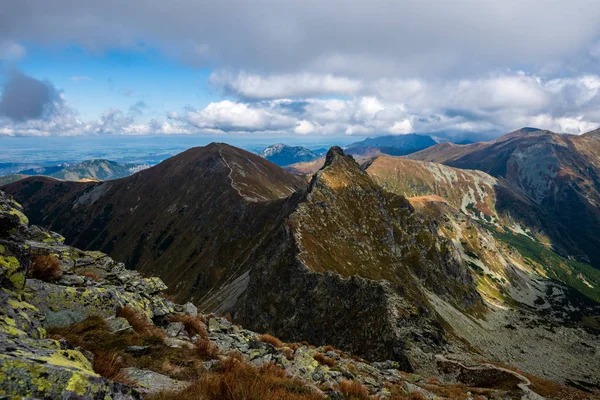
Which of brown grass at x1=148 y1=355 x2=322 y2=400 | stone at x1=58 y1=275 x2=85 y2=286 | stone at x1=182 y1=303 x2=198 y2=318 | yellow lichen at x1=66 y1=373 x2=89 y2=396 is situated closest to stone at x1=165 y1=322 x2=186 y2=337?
stone at x1=182 y1=303 x2=198 y2=318

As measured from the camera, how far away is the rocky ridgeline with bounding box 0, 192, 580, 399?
612cm

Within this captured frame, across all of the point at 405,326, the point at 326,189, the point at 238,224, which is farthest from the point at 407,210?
the point at 405,326

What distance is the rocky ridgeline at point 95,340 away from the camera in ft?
20.1

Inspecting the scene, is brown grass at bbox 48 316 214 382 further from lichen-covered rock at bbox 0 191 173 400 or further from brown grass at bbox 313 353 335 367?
brown grass at bbox 313 353 335 367

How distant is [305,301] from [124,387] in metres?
65.2

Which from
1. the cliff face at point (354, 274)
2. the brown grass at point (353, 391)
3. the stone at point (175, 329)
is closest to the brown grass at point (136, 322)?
the stone at point (175, 329)

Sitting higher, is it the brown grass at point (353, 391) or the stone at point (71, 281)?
the stone at point (71, 281)

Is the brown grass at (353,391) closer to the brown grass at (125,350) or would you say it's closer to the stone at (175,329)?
the brown grass at (125,350)

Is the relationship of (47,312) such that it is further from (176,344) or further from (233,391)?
(233,391)

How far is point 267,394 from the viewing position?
362 inches

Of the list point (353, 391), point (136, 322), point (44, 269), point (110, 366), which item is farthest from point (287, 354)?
point (44, 269)

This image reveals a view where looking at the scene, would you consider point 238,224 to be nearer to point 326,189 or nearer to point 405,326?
point 326,189

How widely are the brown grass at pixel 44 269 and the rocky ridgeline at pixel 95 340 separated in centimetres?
5

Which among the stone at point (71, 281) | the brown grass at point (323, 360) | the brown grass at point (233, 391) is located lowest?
the brown grass at point (323, 360)
